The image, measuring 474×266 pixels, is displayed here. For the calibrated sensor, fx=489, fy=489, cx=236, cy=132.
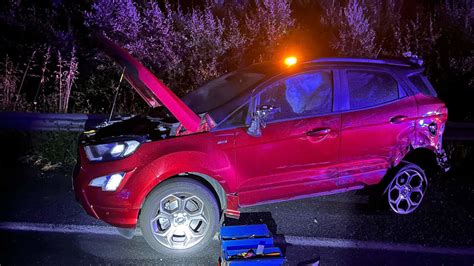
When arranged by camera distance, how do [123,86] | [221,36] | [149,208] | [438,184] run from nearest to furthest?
[149,208]
[438,184]
[123,86]
[221,36]

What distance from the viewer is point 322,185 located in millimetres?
4797

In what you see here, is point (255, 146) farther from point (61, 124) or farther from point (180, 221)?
point (61, 124)

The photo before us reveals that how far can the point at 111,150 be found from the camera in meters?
4.22

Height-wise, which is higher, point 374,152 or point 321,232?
point 374,152

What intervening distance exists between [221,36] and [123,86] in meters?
2.27

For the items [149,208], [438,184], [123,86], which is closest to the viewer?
[149,208]

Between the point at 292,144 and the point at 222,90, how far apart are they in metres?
1.01

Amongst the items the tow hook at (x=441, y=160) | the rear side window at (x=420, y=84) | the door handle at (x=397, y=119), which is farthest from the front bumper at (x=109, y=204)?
the tow hook at (x=441, y=160)

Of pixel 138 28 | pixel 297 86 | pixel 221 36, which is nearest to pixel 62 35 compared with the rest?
pixel 138 28

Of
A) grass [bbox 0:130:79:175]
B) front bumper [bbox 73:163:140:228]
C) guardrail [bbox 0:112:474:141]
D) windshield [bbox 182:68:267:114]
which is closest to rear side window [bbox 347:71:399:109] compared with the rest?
windshield [bbox 182:68:267:114]

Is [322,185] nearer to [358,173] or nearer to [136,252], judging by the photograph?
[358,173]

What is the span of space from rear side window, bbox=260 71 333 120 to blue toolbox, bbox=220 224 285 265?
1.09 m

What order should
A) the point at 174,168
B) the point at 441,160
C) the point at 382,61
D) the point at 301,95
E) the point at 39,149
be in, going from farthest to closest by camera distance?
the point at 39,149 < the point at 441,160 < the point at 382,61 < the point at 301,95 < the point at 174,168

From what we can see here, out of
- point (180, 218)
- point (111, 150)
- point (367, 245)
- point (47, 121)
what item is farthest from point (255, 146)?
point (47, 121)
